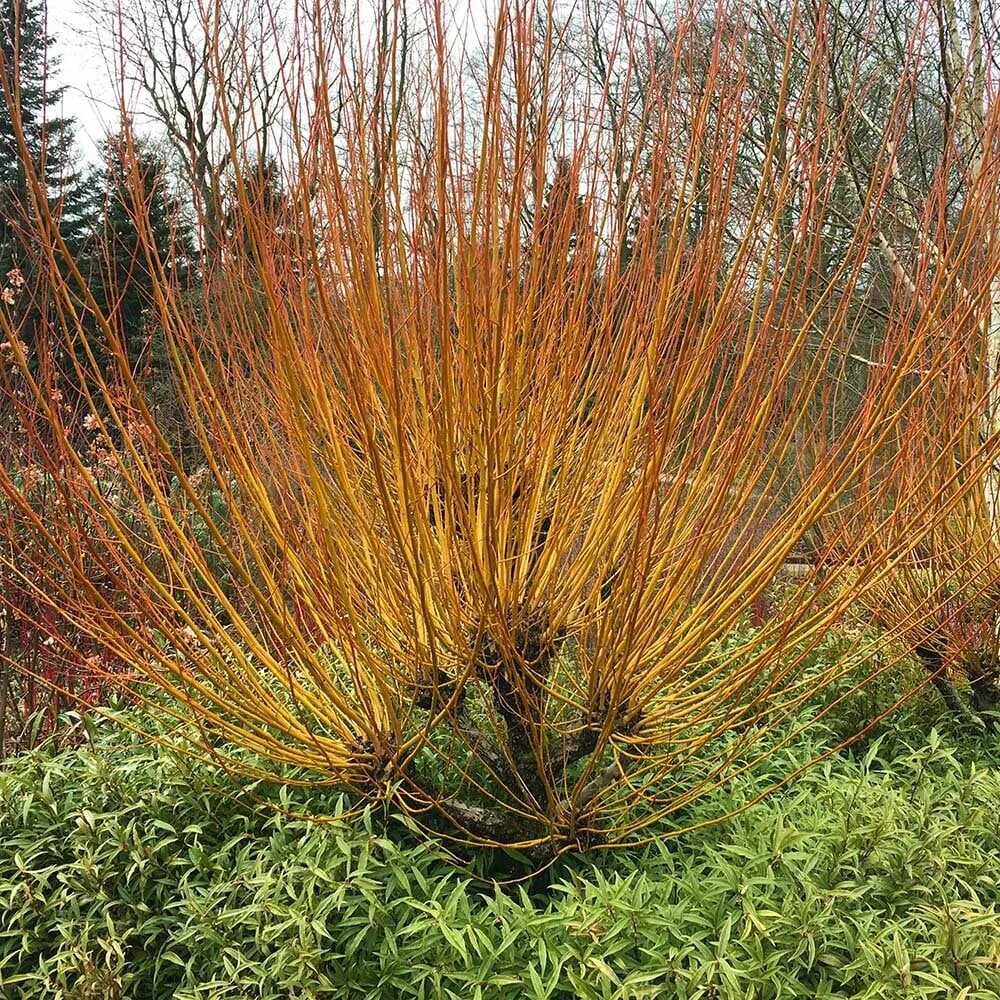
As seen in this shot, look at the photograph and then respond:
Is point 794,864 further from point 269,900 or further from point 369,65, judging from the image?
point 369,65

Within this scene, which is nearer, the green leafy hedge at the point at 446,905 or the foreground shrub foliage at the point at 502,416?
the foreground shrub foliage at the point at 502,416

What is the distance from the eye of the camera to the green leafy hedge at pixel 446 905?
1.95 m

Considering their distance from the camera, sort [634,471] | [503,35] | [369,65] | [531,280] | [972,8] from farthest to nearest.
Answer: [972,8], [634,471], [531,280], [369,65], [503,35]

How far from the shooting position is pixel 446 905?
6.89ft

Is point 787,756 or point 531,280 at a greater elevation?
point 531,280

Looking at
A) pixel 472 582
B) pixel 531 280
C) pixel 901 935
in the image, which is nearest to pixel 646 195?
pixel 531 280

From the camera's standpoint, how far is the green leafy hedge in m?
1.95

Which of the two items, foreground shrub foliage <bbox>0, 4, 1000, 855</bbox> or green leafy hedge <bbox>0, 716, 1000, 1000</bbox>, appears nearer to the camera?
foreground shrub foliage <bbox>0, 4, 1000, 855</bbox>

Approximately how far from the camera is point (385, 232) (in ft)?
5.92

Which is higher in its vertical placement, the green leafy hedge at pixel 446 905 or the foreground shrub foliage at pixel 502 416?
the foreground shrub foliage at pixel 502 416

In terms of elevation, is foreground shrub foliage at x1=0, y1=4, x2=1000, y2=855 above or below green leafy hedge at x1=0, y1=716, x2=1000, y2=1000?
above

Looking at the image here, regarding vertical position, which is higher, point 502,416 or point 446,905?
point 502,416

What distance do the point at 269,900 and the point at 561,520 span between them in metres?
1.27

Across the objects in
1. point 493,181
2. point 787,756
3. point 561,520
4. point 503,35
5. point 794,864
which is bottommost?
point 787,756
